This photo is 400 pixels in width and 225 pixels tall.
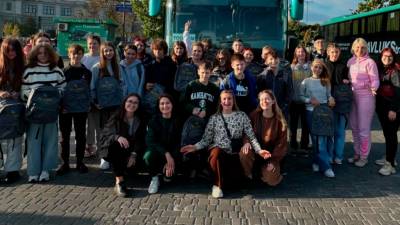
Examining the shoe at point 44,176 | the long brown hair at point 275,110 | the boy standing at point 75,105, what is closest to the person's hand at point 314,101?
the long brown hair at point 275,110

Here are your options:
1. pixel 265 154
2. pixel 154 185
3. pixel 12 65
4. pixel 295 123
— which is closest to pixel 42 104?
pixel 12 65

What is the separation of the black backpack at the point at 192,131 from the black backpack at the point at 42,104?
5.80 ft

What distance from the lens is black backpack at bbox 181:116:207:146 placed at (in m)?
6.19

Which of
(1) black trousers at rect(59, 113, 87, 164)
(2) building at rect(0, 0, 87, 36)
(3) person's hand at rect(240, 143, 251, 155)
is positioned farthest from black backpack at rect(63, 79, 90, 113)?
(2) building at rect(0, 0, 87, 36)

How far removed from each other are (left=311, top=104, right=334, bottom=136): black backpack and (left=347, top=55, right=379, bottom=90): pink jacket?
0.70 meters

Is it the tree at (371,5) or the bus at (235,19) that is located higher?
the tree at (371,5)

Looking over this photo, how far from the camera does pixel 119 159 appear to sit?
19.8 feet

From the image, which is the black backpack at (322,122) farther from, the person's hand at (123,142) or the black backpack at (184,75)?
the person's hand at (123,142)

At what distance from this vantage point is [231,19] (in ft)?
30.1

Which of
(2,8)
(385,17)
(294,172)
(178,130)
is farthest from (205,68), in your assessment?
(2,8)

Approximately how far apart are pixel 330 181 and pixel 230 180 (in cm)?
155

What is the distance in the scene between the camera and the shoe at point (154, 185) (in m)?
5.95

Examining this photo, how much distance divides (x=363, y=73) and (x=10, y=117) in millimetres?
5099

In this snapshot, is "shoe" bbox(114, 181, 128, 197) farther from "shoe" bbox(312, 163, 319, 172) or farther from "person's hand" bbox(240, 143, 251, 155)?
"shoe" bbox(312, 163, 319, 172)
